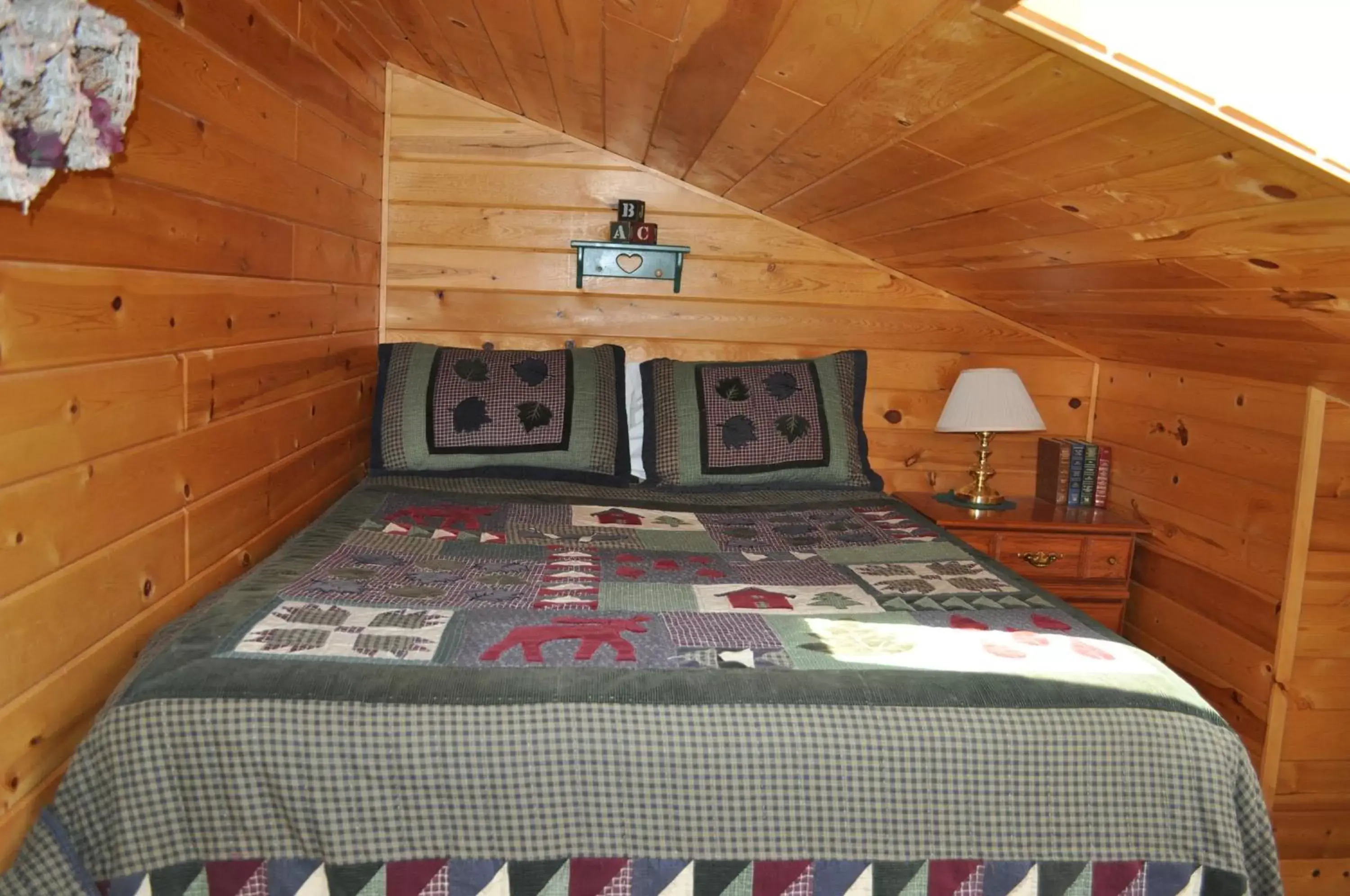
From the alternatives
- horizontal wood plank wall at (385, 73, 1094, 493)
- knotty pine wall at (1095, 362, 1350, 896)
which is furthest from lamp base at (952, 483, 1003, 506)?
knotty pine wall at (1095, 362, 1350, 896)

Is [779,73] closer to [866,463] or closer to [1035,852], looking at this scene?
[1035,852]

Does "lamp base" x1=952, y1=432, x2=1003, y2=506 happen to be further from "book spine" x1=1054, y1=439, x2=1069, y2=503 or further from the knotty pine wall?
the knotty pine wall

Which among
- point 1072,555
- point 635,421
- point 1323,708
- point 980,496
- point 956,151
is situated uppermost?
point 956,151

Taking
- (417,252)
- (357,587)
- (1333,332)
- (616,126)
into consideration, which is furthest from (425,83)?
(1333,332)

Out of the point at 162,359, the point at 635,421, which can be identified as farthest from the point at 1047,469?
the point at 162,359

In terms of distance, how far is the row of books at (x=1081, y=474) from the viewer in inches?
117

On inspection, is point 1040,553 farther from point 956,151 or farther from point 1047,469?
point 956,151

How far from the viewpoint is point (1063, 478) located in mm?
3000

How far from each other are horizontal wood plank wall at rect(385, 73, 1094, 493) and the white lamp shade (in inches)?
11.3

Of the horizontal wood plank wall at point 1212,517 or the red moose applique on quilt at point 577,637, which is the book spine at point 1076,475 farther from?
the red moose applique on quilt at point 577,637

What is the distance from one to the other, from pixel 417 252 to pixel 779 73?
64.9 inches

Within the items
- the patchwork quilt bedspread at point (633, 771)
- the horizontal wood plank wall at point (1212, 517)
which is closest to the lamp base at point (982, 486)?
the horizontal wood plank wall at point (1212, 517)

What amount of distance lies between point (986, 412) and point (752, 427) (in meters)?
0.65

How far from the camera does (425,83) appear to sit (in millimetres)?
2979
